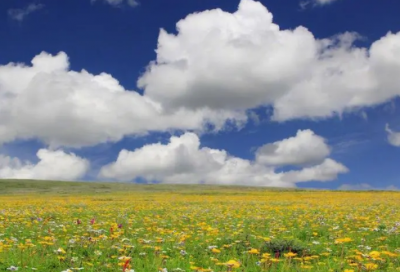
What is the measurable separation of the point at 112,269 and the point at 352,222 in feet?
38.8

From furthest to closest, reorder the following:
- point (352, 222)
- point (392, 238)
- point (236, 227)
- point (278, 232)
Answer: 1. point (352, 222)
2. point (236, 227)
3. point (278, 232)
4. point (392, 238)

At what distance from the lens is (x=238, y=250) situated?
34.4 ft

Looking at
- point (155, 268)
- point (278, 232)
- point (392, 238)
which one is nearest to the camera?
point (155, 268)

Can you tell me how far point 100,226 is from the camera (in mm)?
15539

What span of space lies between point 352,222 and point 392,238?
14.3 feet

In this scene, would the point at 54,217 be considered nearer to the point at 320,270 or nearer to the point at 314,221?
the point at 314,221

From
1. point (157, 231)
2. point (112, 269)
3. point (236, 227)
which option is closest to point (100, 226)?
point (157, 231)

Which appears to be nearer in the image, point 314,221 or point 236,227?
point 236,227

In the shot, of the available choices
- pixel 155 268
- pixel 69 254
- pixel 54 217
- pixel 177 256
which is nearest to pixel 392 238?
pixel 177 256

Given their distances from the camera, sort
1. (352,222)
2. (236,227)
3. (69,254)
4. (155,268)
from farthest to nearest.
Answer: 1. (352,222)
2. (236,227)
3. (69,254)
4. (155,268)

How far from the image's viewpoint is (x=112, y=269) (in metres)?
8.09

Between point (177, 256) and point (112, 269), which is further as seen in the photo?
point (177, 256)

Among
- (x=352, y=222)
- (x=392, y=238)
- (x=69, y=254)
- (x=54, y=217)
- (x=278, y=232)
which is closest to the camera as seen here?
(x=69, y=254)

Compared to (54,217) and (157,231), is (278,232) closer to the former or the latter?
(157,231)
